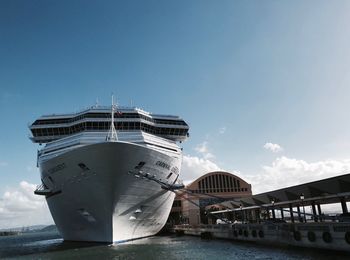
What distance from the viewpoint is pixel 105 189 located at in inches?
1025

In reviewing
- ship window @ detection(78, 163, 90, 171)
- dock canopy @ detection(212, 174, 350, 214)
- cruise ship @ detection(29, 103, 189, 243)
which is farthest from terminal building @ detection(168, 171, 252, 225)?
ship window @ detection(78, 163, 90, 171)

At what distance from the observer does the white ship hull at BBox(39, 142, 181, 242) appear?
2567cm

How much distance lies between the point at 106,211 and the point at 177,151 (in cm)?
1185

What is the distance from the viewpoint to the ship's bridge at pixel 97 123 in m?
33.2

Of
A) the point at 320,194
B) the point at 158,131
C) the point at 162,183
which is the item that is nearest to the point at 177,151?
the point at 158,131

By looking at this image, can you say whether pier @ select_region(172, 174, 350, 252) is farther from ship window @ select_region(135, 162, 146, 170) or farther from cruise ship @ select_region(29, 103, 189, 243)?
ship window @ select_region(135, 162, 146, 170)

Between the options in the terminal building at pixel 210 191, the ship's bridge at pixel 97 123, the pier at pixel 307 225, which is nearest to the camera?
the pier at pixel 307 225

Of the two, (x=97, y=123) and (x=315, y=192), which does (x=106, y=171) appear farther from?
(x=315, y=192)

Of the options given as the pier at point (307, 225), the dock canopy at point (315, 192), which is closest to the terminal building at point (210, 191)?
the pier at point (307, 225)

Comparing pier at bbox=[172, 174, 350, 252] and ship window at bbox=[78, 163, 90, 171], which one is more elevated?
ship window at bbox=[78, 163, 90, 171]

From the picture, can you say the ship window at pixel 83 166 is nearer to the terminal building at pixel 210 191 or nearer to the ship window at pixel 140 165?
the ship window at pixel 140 165

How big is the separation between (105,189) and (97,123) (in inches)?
359

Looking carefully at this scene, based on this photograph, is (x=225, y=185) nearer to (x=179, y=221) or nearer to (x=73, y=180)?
(x=179, y=221)

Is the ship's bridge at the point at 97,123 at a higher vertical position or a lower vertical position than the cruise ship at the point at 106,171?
higher
